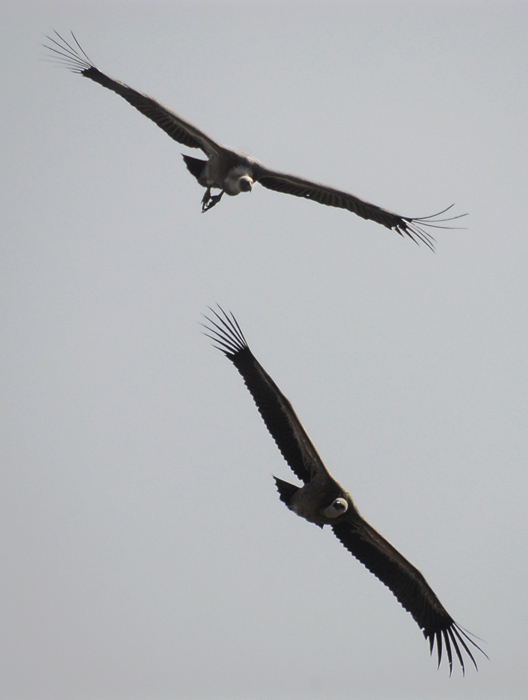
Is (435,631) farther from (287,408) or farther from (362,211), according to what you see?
(362,211)

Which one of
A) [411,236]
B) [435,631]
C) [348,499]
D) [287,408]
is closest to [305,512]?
[348,499]

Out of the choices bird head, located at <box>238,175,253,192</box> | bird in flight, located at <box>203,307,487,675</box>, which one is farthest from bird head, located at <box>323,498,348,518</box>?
bird head, located at <box>238,175,253,192</box>

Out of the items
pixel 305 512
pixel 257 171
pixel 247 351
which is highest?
pixel 257 171

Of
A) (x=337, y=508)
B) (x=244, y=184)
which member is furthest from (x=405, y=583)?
(x=244, y=184)

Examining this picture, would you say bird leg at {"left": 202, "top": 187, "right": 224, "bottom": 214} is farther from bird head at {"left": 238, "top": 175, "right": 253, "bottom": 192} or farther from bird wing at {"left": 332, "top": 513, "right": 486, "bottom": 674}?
bird wing at {"left": 332, "top": 513, "right": 486, "bottom": 674}

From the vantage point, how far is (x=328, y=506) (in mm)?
12727

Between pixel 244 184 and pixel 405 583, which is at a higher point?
pixel 244 184

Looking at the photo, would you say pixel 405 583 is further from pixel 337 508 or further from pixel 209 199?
pixel 209 199

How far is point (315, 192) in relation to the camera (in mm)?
14680

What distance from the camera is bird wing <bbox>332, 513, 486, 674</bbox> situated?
43.4ft

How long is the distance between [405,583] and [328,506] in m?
1.70

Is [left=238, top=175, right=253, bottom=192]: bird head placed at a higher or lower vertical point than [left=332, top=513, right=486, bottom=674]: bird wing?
higher

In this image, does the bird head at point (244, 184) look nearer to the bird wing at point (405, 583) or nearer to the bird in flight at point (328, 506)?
the bird in flight at point (328, 506)

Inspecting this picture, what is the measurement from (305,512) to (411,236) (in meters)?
4.37
